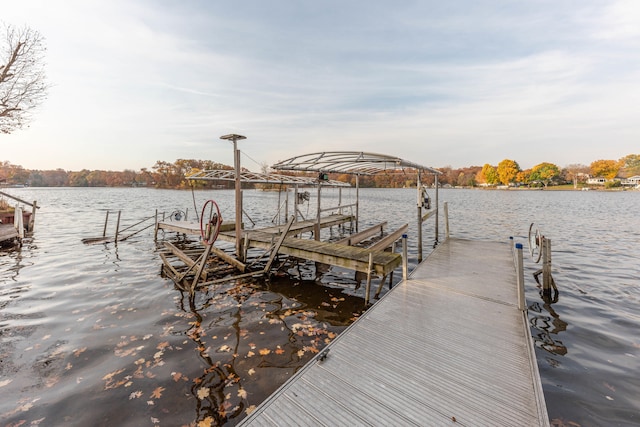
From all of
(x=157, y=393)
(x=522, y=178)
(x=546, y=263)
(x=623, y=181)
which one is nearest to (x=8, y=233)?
(x=157, y=393)

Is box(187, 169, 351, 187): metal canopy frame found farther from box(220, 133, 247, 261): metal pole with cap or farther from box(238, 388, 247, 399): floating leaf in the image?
box(238, 388, 247, 399): floating leaf

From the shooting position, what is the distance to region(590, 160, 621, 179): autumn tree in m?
114

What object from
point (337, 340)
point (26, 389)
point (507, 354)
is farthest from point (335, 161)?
point (26, 389)

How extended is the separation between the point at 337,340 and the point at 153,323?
550 centimetres

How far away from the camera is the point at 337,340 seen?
473 cm

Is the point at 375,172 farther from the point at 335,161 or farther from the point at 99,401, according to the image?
the point at 99,401

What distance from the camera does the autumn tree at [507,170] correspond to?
116500 mm

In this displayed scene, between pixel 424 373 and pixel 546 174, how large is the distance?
156 metres

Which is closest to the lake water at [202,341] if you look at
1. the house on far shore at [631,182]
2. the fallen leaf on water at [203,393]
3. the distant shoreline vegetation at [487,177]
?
the fallen leaf on water at [203,393]

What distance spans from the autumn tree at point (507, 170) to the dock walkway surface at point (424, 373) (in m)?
140

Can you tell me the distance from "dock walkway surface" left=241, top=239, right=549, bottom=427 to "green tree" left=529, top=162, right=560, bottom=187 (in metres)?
148

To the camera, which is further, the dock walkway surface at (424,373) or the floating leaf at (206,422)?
the floating leaf at (206,422)

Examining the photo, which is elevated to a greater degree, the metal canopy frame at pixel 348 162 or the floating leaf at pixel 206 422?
the metal canopy frame at pixel 348 162

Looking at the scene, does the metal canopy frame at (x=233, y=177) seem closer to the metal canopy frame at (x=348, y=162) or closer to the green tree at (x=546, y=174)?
the metal canopy frame at (x=348, y=162)
